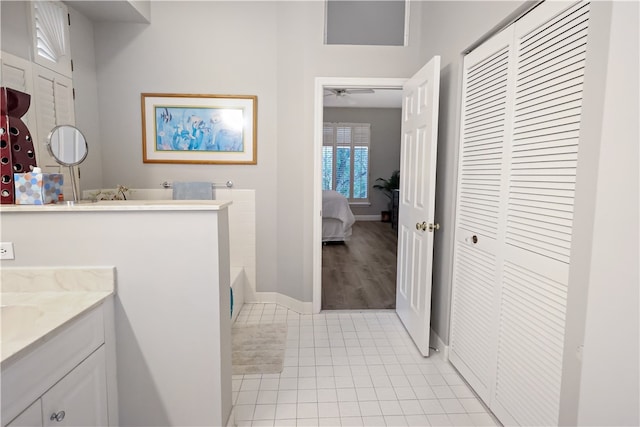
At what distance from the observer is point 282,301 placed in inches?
134

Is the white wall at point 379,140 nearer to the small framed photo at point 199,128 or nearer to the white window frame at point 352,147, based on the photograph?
the white window frame at point 352,147

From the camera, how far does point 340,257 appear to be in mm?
5219

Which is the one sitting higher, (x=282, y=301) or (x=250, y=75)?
(x=250, y=75)

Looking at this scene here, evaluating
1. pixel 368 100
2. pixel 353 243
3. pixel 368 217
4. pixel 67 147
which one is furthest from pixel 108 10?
pixel 368 217

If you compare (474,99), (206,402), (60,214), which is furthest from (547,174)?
(60,214)

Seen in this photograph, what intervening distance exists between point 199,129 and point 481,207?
98.3 inches

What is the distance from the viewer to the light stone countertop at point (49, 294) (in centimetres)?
115

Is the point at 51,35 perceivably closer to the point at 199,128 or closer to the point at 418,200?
the point at 199,128

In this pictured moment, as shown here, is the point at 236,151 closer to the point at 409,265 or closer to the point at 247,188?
the point at 247,188

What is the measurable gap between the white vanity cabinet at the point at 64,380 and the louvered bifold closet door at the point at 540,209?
178 centimetres


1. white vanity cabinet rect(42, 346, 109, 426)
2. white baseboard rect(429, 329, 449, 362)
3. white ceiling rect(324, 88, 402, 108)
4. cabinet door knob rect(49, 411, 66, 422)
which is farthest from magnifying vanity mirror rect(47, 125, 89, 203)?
white ceiling rect(324, 88, 402, 108)

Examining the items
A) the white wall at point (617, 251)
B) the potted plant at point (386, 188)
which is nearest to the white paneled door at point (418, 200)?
the white wall at point (617, 251)

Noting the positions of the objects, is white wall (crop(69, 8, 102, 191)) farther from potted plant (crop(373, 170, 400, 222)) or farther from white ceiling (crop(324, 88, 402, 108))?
potted plant (crop(373, 170, 400, 222))

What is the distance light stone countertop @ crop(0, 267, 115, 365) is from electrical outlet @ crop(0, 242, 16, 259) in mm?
48
